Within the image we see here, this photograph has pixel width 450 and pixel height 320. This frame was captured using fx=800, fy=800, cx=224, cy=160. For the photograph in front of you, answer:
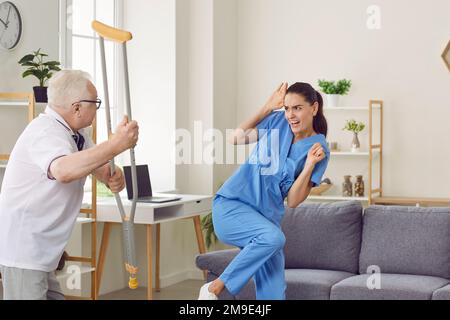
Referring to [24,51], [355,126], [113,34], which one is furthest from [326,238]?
[113,34]

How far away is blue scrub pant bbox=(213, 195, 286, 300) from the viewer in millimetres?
3553

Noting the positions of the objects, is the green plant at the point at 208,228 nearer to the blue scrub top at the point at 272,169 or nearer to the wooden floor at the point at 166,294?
the wooden floor at the point at 166,294

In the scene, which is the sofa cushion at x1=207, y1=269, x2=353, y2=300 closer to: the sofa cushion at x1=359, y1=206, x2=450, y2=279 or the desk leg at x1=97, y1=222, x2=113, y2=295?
the sofa cushion at x1=359, y1=206, x2=450, y2=279

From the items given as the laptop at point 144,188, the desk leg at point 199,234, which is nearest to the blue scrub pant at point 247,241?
the laptop at point 144,188

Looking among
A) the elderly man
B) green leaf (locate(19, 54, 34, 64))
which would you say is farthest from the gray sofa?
the elderly man

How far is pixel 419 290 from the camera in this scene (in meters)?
4.29

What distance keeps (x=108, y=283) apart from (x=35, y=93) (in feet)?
6.34

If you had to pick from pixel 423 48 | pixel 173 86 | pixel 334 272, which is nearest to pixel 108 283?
pixel 173 86

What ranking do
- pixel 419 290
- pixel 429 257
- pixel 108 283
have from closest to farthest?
pixel 419 290 → pixel 429 257 → pixel 108 283

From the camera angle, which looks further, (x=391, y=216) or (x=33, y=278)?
(x=391, y=216)

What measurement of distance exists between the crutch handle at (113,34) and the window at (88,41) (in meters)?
2.91

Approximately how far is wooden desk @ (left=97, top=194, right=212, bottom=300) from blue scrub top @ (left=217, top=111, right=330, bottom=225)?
1806 mm

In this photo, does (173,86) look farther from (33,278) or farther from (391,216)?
(33,278)

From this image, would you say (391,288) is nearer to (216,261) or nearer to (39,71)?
(216,261)
